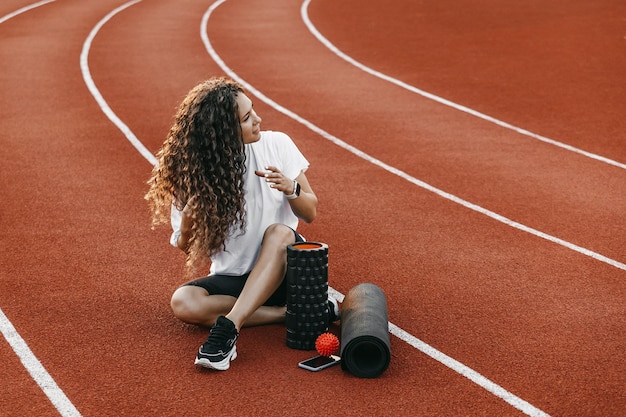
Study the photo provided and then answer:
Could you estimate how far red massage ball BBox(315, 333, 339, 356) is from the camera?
5195mm

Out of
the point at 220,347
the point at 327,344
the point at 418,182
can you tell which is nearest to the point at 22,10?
the point at 418,182

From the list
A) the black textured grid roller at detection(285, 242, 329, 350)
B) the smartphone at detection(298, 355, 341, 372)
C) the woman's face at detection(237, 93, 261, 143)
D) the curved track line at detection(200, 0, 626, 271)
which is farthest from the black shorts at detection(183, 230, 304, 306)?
the curved track line at detection(200, 0, 626, 271)

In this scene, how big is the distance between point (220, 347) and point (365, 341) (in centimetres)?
80

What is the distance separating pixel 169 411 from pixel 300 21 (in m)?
14.9

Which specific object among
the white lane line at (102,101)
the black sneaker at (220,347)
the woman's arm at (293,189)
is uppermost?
the woman's arm at (293,189)

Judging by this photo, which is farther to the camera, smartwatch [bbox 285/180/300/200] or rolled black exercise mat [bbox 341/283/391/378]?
smartwatch [bbox 285/180/300/200]

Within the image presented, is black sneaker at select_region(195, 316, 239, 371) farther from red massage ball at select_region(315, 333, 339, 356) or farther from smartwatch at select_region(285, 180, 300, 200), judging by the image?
smartwatch at select_region(285, 180, 300, 200)

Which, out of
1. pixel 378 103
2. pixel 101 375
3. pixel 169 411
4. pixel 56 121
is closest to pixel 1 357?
pixel 101 375

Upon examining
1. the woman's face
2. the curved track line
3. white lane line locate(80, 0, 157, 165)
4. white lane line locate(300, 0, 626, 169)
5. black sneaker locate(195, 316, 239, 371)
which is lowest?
white lane line locate(300, 0, 626, 169)

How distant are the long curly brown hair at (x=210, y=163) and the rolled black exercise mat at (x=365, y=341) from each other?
86 centimetres

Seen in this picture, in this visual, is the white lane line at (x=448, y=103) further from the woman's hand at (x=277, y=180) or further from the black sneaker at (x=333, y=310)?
the woman's hand at (x=277, y=180)

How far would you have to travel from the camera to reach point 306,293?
209 inches

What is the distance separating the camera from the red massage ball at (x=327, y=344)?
520 cm

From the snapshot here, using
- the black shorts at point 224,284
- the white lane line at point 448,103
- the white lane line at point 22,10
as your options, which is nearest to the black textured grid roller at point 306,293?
the black shorts at point 224,284
